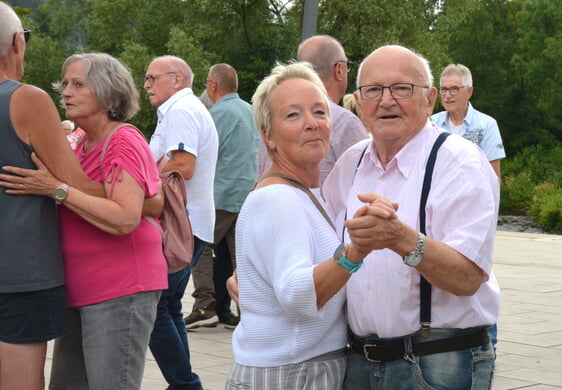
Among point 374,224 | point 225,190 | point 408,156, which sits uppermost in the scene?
point 408,156

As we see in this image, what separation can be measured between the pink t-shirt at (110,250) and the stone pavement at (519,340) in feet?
7.54

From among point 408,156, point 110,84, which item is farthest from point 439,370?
point 110,84

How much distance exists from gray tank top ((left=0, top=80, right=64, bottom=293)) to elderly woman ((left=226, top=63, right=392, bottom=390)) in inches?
33.2

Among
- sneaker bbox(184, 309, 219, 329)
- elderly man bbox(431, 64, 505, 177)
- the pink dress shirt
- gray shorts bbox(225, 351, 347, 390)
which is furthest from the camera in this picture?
sneaker bbox(184, 309, 219, 329)

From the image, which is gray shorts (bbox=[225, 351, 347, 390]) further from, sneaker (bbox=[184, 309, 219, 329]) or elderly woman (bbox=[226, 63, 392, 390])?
sneaker (bbox=[184, 309, 219, 329])

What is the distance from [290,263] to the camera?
8.49 feet

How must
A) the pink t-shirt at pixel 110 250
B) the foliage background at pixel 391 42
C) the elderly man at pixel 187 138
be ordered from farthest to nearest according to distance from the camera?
the foliage background at pixel 391 42, the elderly man at pixel 187 138, the pink t-shirt at pixel 110 250

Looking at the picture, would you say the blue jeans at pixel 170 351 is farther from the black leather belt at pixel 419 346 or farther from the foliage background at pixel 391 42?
the foliage background at pixel 391 42

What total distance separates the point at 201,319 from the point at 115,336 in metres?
4.14

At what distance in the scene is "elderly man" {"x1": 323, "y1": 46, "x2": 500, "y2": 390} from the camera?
2.54m

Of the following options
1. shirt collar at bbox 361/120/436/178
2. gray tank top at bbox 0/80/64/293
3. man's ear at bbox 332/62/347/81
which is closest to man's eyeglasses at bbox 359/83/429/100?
shirt collar at bbox 361/120/436/178

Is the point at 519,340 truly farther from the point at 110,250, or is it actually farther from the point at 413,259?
the point at 413,259

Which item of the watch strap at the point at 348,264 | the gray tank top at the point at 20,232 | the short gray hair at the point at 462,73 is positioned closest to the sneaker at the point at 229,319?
the short gray hair at the point at 462,73

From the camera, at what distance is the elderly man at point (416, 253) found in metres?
2.54
